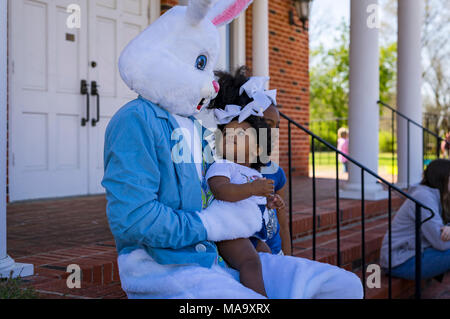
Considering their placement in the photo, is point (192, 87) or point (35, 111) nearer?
point (192, 87)

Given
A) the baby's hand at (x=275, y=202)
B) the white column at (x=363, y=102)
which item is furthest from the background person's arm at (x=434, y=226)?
the baby's hand at (x=275, y=202)

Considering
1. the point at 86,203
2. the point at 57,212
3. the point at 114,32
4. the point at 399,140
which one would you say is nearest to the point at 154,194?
the point at 57,212

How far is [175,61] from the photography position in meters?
1.65

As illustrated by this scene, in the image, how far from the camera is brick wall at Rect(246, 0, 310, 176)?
7.50 meters

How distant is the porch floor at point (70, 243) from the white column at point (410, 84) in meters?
1.56

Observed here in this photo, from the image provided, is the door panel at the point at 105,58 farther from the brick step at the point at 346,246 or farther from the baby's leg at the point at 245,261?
the baby's leg at the point at 245,261

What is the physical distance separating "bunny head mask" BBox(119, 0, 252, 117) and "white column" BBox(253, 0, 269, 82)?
449cm

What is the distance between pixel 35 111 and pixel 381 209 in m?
3.64

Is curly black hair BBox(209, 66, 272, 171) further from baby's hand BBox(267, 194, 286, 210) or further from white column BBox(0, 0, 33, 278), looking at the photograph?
white column BBox(0, 0, 33, 278)

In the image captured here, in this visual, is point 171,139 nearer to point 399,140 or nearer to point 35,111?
point 35,111

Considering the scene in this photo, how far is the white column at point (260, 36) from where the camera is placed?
6039mm

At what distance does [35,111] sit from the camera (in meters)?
4.74

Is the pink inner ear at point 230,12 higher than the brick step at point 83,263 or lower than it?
higher
